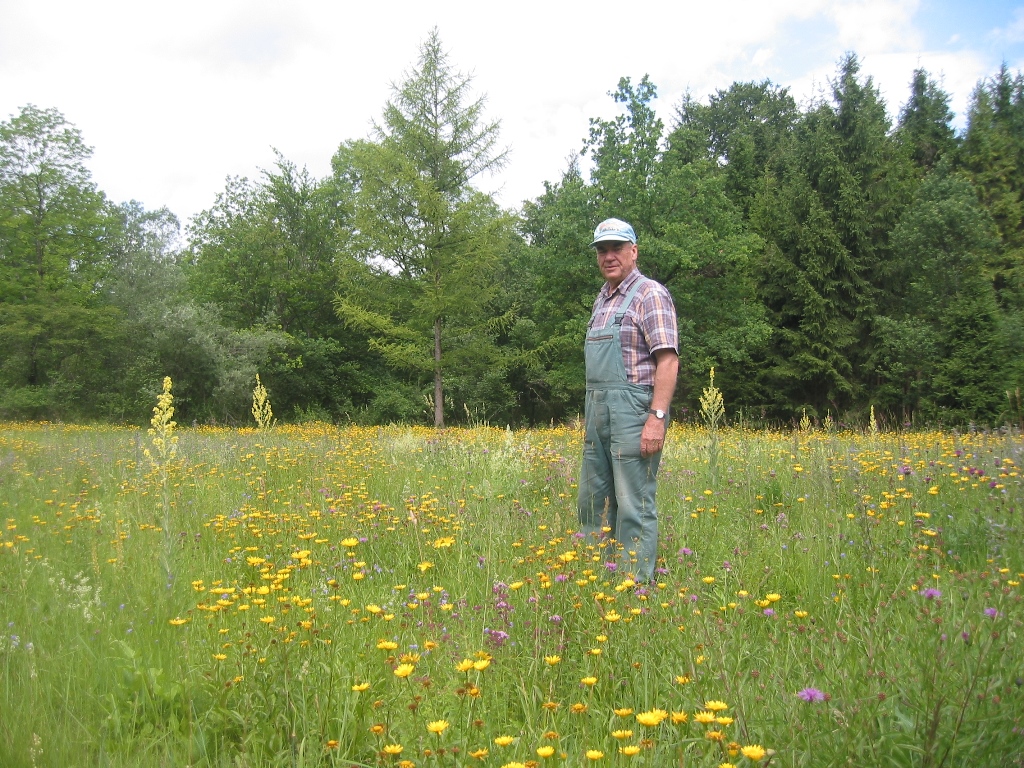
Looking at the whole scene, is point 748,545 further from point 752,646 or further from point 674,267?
point 674,267

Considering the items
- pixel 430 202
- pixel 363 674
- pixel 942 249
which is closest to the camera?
pixel 363 674

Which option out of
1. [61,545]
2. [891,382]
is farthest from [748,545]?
[891,382]

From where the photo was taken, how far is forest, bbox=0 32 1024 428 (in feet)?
65.7

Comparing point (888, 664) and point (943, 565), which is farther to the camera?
point (943, 565)

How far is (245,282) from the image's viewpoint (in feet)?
96.7

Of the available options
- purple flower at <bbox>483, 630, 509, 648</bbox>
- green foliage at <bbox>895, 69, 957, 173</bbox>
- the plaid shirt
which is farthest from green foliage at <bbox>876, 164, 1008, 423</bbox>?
purple flower at <bbox>483, 630, 509, 648</bbox>

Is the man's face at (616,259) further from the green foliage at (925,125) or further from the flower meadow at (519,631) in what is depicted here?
the green foliage at (925,125)

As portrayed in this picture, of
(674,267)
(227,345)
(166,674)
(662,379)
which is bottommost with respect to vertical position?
(166,674)

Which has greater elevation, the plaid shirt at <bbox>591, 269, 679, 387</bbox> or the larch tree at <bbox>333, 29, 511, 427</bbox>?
the larch tree at <bbox>333, 29, 511, 427</bbox>

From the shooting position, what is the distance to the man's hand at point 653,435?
3332 mm

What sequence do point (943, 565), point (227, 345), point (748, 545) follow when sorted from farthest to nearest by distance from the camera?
point (227, 345) → point (748, 545) → point (943, 565)

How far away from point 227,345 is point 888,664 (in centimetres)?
2380

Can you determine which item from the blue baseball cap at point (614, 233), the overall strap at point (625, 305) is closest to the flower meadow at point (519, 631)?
the overall strap at point (625, 305)

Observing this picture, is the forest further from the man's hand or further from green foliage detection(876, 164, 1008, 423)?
the man's hand
